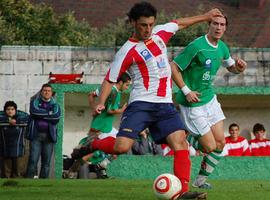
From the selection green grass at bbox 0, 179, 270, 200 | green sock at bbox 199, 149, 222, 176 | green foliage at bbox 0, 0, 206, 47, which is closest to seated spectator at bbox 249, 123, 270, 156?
green grass at bbox 0, 179, 270, 200

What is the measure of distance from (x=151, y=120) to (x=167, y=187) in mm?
1053

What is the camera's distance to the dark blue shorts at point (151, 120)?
12.4 meters

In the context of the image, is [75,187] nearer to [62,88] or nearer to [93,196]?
[93,196]

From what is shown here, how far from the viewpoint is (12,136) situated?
21.2 meters

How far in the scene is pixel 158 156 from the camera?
21031 mm

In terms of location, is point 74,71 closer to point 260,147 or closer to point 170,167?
point 170,167

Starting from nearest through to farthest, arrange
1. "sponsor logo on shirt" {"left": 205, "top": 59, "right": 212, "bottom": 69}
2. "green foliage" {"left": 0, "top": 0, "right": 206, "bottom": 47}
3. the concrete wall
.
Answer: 1. "sponsor logo on shirt" {"left": 205, "top": 59, "right": 212, "bottom": 69}
2. the concrete wall
3. "green foliage" {"left": 0, "top": 0, "right": 206, "bottom": 47}

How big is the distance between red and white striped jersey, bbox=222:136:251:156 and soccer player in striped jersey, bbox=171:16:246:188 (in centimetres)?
682

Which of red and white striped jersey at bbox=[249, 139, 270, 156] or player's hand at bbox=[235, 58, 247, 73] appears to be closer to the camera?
player's hand at bbox=[235, 58, 247, 73]

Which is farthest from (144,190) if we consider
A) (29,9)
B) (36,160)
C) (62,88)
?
(29,9)

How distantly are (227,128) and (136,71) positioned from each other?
39.3 ft

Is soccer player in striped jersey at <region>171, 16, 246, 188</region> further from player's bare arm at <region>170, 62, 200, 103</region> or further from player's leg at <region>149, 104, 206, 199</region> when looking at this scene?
player's leg at <region>149, 104, 206, 199</region>

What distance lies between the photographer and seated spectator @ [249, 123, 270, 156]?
72.7 feet

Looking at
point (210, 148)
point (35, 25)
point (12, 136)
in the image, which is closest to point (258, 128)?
point (12, 136)
